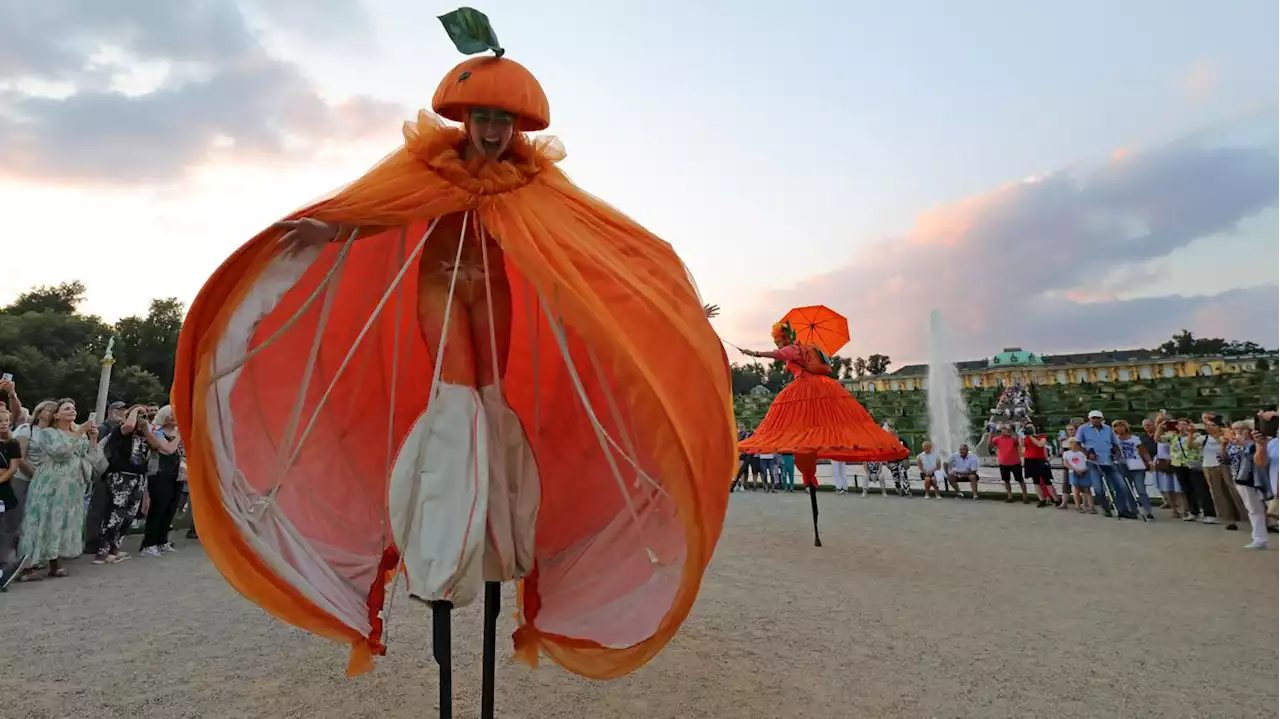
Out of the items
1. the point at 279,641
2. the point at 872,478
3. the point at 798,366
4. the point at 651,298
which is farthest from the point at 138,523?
the point at 872,478

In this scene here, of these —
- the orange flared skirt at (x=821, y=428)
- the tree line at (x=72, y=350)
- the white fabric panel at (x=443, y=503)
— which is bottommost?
the white fabric panel at (x=443, y=503)

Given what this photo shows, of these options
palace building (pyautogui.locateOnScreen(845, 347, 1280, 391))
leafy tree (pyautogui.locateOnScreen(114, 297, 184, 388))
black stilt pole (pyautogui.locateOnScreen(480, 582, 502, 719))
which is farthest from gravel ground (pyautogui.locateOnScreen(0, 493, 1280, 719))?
palace building (pyautogui.locateOnScreen(845, 347, 1280, 391))

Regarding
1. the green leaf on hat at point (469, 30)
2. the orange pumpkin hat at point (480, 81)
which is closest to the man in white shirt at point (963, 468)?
the orange pumpkin hat at point (480, 81)

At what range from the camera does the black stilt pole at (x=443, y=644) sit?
5.41ft

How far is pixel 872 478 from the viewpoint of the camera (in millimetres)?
15258

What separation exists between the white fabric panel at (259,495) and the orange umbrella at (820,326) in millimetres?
5763

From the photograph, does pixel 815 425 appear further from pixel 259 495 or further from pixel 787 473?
pixel 787 473

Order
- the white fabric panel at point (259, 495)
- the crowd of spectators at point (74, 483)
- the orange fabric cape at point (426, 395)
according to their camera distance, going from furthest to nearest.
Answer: the crowd of spectators at point (74, 483) → the white fabric panel at point (259, 495) → the orange fabric cape at point (426, 395)

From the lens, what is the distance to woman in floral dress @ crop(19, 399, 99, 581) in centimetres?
540

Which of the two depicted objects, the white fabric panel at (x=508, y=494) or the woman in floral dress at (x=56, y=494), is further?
the woman in floral dress at (x=56, y=494)

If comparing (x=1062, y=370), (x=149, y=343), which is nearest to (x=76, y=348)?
(x=149, y=343)

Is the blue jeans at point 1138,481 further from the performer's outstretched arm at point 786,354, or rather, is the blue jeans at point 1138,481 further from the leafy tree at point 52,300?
the leafy tree at point 52,300

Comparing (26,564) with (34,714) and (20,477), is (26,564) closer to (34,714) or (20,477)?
(20,477)

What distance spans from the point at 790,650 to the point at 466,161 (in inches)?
113
